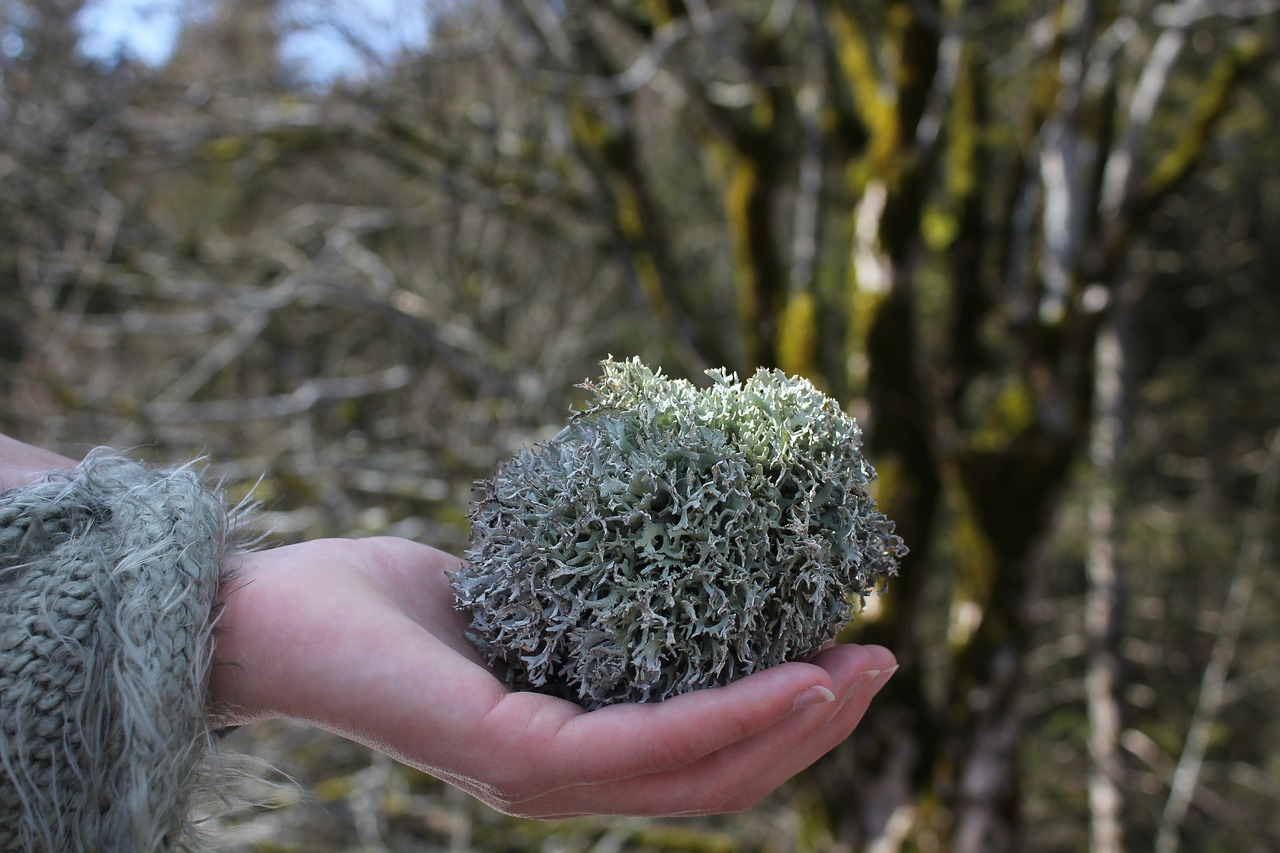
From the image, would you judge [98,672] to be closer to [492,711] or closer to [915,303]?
[492,711]

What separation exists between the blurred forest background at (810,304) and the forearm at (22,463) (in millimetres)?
761

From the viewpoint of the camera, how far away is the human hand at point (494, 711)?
1.26 metres

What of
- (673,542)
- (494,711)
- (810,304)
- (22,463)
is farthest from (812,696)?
(810,304)

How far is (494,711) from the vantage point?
4.18 ft

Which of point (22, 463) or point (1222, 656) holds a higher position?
point (22, 463)

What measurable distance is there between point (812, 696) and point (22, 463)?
1.31 m

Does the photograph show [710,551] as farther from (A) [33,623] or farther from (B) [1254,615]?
(B) [1254,615]

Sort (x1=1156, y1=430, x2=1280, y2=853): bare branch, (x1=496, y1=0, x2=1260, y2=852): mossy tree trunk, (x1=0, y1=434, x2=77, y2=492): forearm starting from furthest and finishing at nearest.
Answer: (x1=1156, y1=430, x2=1280, y2=853): bare branch, (x1=496, y1=0, x2=1260, y2=852): mossy tree trunk, (x1=0, y1=434, x2=77, y2=492): forearm

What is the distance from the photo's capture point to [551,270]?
696 cm

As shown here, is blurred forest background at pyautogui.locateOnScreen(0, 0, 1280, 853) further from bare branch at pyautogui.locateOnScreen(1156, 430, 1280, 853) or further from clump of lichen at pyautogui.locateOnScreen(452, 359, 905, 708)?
clump of lichen at pyautogui.locateOnScreen(452, 359, 905, 708)

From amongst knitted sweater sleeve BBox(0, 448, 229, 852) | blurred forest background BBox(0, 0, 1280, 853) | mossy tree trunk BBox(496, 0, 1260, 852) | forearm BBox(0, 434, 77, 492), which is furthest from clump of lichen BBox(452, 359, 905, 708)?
mossy tree trunk BBox(496, 0, 1260, 852)

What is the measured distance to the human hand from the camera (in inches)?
49.5

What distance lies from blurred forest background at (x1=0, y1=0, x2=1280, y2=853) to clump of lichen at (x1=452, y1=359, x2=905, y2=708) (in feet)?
3.82

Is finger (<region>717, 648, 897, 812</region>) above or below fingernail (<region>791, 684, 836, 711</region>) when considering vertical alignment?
below
